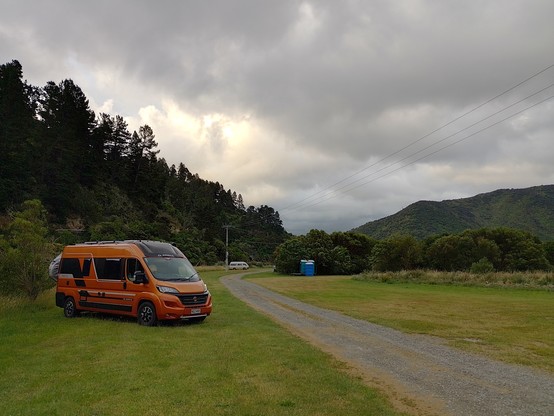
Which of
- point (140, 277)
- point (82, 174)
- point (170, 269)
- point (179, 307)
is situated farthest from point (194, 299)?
point (82, 174)

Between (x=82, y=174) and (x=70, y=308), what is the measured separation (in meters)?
63.8

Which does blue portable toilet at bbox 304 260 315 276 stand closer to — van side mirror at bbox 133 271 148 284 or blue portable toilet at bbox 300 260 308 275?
blue portable toilet at bbox 300 260 308 275

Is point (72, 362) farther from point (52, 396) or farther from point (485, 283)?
point (485, 283)

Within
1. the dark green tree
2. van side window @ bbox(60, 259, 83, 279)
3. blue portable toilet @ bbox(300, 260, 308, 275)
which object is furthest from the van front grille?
blue portable toilet @ bbox(300, 260, 308, 275)

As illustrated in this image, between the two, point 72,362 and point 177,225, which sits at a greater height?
point 177,225

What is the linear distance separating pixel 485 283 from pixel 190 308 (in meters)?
30.2

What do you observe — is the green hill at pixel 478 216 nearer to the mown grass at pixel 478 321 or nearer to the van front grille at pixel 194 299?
the mown grass at pixel 478 321

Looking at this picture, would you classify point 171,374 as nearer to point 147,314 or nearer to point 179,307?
point 179,307

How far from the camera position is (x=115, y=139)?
293 feet

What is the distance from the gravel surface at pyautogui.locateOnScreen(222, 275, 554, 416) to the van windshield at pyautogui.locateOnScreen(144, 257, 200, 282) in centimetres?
429

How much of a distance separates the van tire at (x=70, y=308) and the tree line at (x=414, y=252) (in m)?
46.3

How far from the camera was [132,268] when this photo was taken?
14.9 metres

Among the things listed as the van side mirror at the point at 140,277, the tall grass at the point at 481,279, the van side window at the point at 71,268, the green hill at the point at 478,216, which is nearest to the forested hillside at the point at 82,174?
the van side window at the point at 71,268

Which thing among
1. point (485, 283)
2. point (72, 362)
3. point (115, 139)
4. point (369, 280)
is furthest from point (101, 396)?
point (115, 139)
